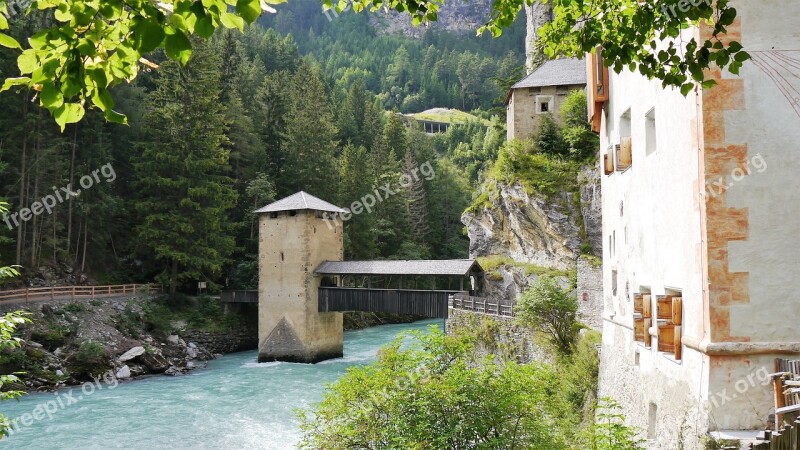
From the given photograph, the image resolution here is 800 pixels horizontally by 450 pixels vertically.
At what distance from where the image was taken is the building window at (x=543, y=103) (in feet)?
89.0

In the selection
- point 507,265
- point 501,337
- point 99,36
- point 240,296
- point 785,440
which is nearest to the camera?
point 99,36

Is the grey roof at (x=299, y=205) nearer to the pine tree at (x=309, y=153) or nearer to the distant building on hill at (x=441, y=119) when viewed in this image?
the pine tree at (x=309, y=153)

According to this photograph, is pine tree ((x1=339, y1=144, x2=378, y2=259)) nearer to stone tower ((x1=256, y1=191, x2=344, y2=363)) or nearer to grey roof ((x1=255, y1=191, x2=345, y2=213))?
grey roof ((x1=255, y1=191, x2=345, y2=213))

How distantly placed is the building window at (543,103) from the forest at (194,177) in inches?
291

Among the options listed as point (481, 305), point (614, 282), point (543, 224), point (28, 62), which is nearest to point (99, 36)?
point (28, 62)

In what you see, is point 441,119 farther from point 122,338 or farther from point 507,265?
point 122,338

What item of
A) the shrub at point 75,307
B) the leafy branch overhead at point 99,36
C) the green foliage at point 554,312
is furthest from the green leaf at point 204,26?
the shrub at point 75,307

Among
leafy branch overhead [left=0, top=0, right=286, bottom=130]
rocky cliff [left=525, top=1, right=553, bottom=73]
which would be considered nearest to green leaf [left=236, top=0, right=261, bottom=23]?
leafy branch overhead [left=0, top=0, right=286, bottom=130]

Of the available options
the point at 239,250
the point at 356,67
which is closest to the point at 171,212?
the point at 239,250

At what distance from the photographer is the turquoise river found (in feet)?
44.8

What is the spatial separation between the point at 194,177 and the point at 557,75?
16266 mm

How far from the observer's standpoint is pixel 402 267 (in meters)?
24.5

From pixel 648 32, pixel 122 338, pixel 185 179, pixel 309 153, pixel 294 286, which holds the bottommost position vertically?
pixel 122 338

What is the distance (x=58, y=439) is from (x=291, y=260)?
1328 cm
